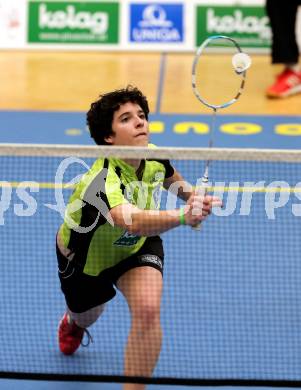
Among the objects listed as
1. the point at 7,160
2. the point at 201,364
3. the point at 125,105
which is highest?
the point at 125,105

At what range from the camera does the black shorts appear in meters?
3.98

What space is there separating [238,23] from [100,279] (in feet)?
22.9

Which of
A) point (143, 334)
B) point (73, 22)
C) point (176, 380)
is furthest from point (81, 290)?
point (73, 22)

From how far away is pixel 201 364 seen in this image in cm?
438

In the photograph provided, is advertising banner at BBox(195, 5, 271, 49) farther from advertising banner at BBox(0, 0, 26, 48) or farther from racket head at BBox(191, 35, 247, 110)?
advertising banner at BBox(0, 0, 26, 48)

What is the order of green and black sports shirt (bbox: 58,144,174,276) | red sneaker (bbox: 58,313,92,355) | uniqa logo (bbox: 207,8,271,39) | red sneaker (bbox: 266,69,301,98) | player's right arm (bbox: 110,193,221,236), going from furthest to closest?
uniqa logo (bbox: 207,8,271,39) < red sneaker (bbox: 266,69,301,98) < red sneaker (bbox: 58,313,92,355) < green and black sports shirt (bbox: 58,144,174,276) < player's right arm (bbox: 110,193,221,236)

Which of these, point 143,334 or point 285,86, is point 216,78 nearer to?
point 285,86

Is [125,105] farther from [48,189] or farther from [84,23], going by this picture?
[84,23]

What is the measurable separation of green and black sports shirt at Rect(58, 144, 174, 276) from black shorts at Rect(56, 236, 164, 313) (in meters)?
0.03

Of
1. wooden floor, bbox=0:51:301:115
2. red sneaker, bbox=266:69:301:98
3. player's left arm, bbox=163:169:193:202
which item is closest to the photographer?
player's left arm, bbox=163:169:193:202

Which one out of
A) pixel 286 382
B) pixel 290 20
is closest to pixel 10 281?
pixel 286 382

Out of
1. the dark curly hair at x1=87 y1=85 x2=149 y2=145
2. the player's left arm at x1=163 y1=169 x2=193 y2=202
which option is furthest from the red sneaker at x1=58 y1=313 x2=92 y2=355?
the dark curly hair at x1=87 y1=85 x2=149 y2=145

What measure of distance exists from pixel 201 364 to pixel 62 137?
12.6 ft

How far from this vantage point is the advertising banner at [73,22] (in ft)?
34.4
